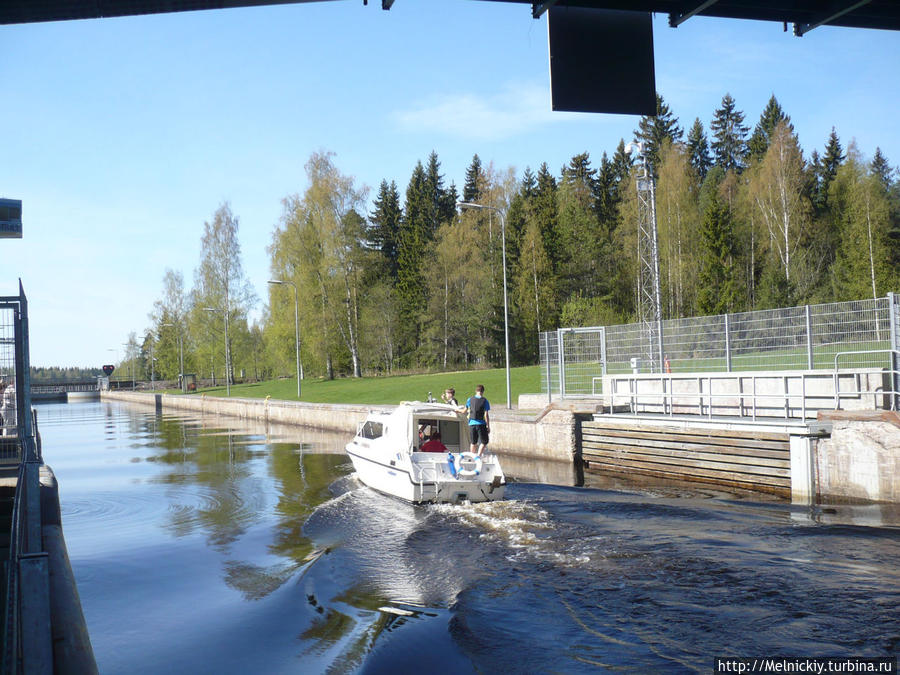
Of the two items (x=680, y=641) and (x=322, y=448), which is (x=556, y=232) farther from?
(x=680, y=641)

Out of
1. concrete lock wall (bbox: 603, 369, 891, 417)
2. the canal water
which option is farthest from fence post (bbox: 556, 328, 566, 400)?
the canal water

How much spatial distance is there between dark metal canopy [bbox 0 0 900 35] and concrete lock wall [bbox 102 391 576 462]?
1414 cm

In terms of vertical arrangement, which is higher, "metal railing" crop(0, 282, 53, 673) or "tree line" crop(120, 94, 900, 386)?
"tree line" crop(120, 94, 900, 386)

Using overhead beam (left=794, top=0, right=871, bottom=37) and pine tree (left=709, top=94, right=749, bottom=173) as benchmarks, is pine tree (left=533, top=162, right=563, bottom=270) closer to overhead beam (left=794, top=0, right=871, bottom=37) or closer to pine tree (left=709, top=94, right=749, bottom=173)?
pine tree (left=709, top=94, right=749, bottom=173)

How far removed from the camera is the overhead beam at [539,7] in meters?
7.28

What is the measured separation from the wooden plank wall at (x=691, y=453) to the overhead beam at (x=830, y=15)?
8.84 m

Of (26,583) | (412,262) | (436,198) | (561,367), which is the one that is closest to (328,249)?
(412,262)

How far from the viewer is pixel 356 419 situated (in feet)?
107

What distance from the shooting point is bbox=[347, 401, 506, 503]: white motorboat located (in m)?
14.3

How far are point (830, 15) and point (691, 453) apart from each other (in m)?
11.2

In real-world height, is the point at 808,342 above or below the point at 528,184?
below

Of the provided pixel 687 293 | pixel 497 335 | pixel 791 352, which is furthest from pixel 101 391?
pixel 791 352

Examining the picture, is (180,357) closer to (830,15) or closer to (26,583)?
(830,15)

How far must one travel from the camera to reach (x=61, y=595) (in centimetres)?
635
